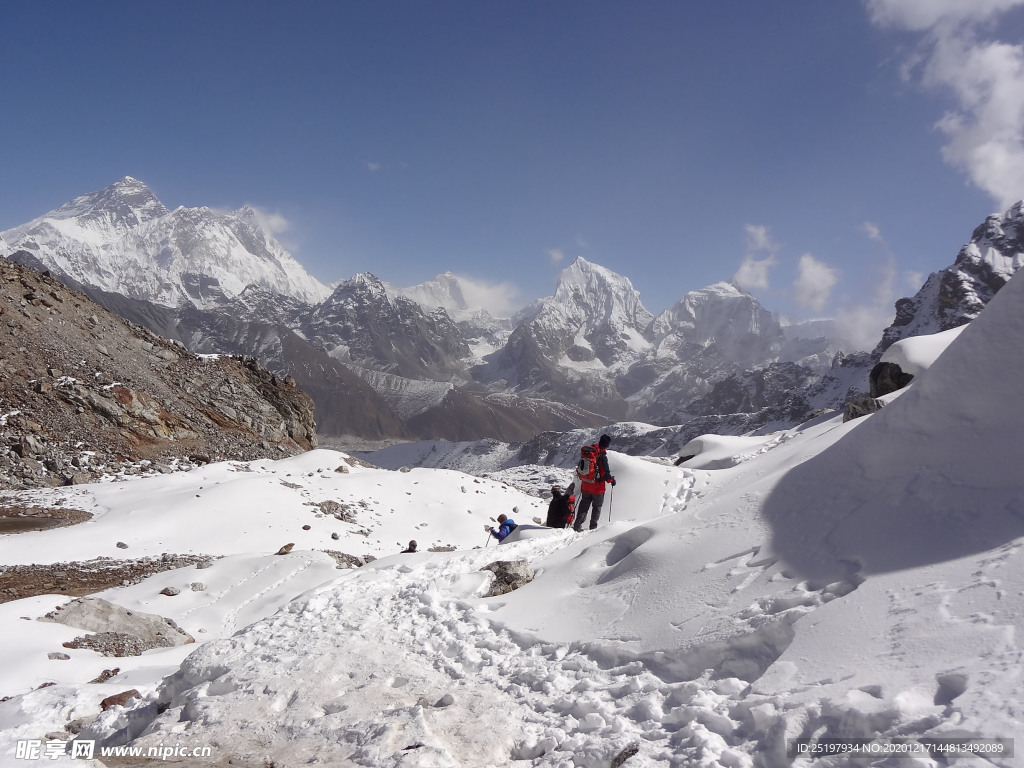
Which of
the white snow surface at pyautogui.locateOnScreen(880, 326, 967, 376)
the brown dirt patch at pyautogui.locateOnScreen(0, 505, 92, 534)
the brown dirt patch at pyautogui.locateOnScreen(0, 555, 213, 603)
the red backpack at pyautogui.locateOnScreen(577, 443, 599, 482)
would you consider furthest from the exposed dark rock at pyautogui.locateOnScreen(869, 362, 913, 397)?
the brown dirt patch at pyautogui.locateOnScreen(0, 505, 92, 534)

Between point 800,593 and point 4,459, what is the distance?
2495cm

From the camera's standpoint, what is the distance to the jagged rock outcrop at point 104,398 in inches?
836

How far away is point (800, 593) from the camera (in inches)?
205

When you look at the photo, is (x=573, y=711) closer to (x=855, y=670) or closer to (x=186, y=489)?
(x=855, y=670)

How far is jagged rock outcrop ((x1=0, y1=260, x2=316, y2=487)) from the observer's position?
69.7 feet

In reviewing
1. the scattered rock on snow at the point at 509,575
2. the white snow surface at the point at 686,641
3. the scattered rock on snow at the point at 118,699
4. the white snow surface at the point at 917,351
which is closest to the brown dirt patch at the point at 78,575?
the white snow surface at the point at 686,641

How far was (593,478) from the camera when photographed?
13812mm

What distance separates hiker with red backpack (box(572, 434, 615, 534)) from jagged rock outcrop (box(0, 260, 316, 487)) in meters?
18.5

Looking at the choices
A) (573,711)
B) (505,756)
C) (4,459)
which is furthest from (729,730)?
(4,459)

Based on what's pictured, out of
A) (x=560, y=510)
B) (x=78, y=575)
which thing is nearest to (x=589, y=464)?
(x=560, y=510)

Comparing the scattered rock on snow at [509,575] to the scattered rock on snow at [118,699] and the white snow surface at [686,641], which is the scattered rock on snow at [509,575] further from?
the scattered rock on snow at [118,699]

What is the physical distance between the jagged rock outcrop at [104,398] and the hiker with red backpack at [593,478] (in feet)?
60.6

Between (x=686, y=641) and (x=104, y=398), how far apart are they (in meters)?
27.7

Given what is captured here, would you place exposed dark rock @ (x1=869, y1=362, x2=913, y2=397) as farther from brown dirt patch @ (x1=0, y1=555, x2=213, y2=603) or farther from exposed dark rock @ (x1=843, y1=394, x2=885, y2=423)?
brown dirt patch @ (x1=0, y1=555, x2=213, y2=603)
